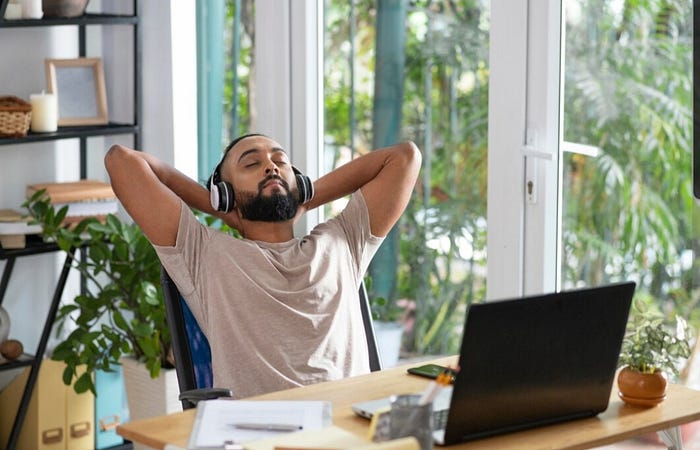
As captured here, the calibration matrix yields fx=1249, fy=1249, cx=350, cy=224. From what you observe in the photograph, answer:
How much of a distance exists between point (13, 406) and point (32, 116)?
967 mm

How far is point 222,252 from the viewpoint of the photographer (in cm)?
299

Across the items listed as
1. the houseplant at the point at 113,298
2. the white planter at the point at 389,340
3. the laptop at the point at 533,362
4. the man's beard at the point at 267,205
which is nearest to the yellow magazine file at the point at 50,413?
the houseplant at the point at 113,298

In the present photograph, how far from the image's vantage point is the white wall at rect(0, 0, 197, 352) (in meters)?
4.21

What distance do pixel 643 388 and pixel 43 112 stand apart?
7.86ft

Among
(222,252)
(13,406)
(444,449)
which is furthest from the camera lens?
(13,406)

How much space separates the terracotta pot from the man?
2.62 feet

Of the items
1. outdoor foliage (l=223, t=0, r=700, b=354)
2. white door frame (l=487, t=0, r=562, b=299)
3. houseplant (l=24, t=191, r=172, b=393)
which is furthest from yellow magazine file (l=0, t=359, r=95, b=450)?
white door frame (l=487, t=0, r=562, b=299)

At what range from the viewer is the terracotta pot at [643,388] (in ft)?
7.75

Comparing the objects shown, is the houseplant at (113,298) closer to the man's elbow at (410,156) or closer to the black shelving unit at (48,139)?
the black shelving unit at (48,139)

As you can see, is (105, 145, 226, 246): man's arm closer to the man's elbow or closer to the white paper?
the man's elbow

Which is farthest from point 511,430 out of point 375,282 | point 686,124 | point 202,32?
point 202,32

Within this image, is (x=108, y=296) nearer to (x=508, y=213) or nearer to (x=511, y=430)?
(x=508, y=213)

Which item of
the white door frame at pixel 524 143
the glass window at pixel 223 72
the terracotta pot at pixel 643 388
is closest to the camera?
the terracotta pot at pixel 643 388

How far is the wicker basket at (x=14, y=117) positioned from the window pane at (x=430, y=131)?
40.2 inches
